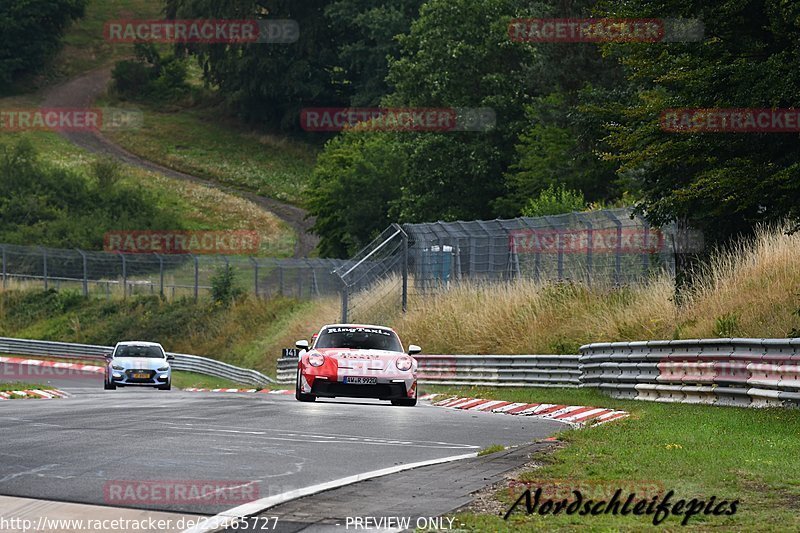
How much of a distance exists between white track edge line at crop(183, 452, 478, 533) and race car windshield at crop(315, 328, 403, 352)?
10.4 meters

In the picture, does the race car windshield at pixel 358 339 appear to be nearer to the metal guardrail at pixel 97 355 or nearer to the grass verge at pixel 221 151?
the metal guardrail at pixel 97 355

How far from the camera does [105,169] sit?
3740 inches

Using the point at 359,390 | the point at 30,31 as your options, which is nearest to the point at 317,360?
the point at 359,390

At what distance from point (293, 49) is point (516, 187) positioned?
54150mm

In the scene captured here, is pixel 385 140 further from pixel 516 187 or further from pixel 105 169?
pixel 105 169

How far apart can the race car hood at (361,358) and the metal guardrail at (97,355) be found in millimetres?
22186

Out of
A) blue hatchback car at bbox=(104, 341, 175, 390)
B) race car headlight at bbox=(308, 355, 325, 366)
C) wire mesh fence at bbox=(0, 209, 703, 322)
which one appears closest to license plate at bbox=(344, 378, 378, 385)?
race car headlight at bbox=(308, 355, 325, 366)

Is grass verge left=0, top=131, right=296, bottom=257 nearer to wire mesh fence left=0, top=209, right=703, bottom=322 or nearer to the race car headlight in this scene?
wire mesh fence left=0, top=209, right=703, bottom=322

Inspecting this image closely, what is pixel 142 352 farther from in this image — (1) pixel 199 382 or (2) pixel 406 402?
(2) pixel 406 402

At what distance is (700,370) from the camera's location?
67.6ft

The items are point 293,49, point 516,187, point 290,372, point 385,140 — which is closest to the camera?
point 290,372

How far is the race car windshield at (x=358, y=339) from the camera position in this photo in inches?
901

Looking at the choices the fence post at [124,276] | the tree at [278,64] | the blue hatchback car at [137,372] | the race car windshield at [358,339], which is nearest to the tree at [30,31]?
the tree at [278,64]

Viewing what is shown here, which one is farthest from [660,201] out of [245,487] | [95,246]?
[95,246]
